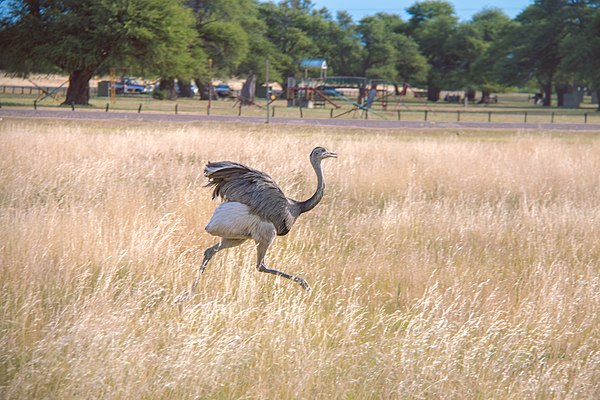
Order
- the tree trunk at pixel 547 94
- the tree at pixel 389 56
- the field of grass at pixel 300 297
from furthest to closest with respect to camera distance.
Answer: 1. the tree at pixel 389 56
2. the tree trunk at pixel 547 94
3. the field of grass at pixel 300 297

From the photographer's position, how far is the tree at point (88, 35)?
39750mm

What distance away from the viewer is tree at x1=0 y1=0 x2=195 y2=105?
39750 mm

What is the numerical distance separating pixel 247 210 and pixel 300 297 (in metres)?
0.85

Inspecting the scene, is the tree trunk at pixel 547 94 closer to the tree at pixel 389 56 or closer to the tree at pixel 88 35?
the tree at pixel 389 56

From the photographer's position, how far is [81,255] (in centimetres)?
732

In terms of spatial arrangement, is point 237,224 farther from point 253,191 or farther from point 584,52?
point 584,52

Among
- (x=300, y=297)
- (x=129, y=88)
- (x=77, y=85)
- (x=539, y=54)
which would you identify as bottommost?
(x=300, y=297)

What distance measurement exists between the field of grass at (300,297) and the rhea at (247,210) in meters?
0.32

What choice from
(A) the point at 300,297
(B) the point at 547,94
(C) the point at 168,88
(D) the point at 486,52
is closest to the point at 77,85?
(C) the point at 168,88

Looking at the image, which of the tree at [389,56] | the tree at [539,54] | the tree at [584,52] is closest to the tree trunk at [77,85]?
the tree at [584,52]

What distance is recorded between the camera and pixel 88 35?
1598 inches

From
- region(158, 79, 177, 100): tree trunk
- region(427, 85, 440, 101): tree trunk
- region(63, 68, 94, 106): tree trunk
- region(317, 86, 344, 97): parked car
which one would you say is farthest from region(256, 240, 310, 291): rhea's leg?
region(427, 85, 440, 101): tree trunk

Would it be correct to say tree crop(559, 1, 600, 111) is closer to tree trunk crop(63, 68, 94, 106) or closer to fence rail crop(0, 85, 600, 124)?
fence rail crop(0, 85, 600, 124)

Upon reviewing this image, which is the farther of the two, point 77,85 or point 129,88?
point 129,88
